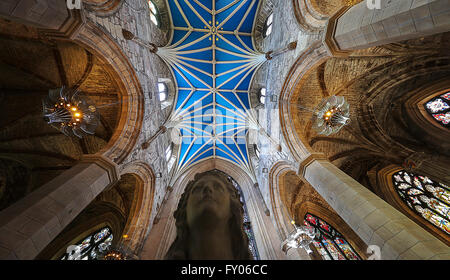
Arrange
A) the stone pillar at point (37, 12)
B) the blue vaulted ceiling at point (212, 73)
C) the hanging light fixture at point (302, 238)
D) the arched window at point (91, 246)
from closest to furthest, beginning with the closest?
the stone pillar at point (37, 12) < the hanging light fixture at point (302, 238) < the arched window at point (91, 246) < the blue vaulted ceiling at point (212, 73)

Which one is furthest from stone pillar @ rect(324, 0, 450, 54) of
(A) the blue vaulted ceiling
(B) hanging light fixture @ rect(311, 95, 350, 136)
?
(A) the blue vaulted ceiling

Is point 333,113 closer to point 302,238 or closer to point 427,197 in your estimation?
point 302,238

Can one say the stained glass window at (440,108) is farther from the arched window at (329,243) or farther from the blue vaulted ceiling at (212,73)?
the blue vaulted ceiling at (212,73)

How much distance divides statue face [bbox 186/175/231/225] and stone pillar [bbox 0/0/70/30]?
13.1 ft

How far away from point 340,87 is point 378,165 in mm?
5796

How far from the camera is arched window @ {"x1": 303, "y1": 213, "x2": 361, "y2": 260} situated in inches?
280

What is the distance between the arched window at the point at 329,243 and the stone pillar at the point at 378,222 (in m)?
5.65

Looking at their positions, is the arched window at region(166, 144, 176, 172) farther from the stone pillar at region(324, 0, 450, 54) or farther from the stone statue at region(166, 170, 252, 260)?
the stone pillar at region(324, 0, 450, 54)

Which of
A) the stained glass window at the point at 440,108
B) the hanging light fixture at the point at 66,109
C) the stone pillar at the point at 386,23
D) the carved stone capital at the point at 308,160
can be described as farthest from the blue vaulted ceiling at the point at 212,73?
the stained glass window at the point at 440,108

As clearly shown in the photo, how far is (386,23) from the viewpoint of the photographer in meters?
2.72

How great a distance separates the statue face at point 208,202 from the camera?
5.21 feet

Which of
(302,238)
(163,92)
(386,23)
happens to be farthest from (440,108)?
(163,92)

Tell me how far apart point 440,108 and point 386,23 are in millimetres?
8579
